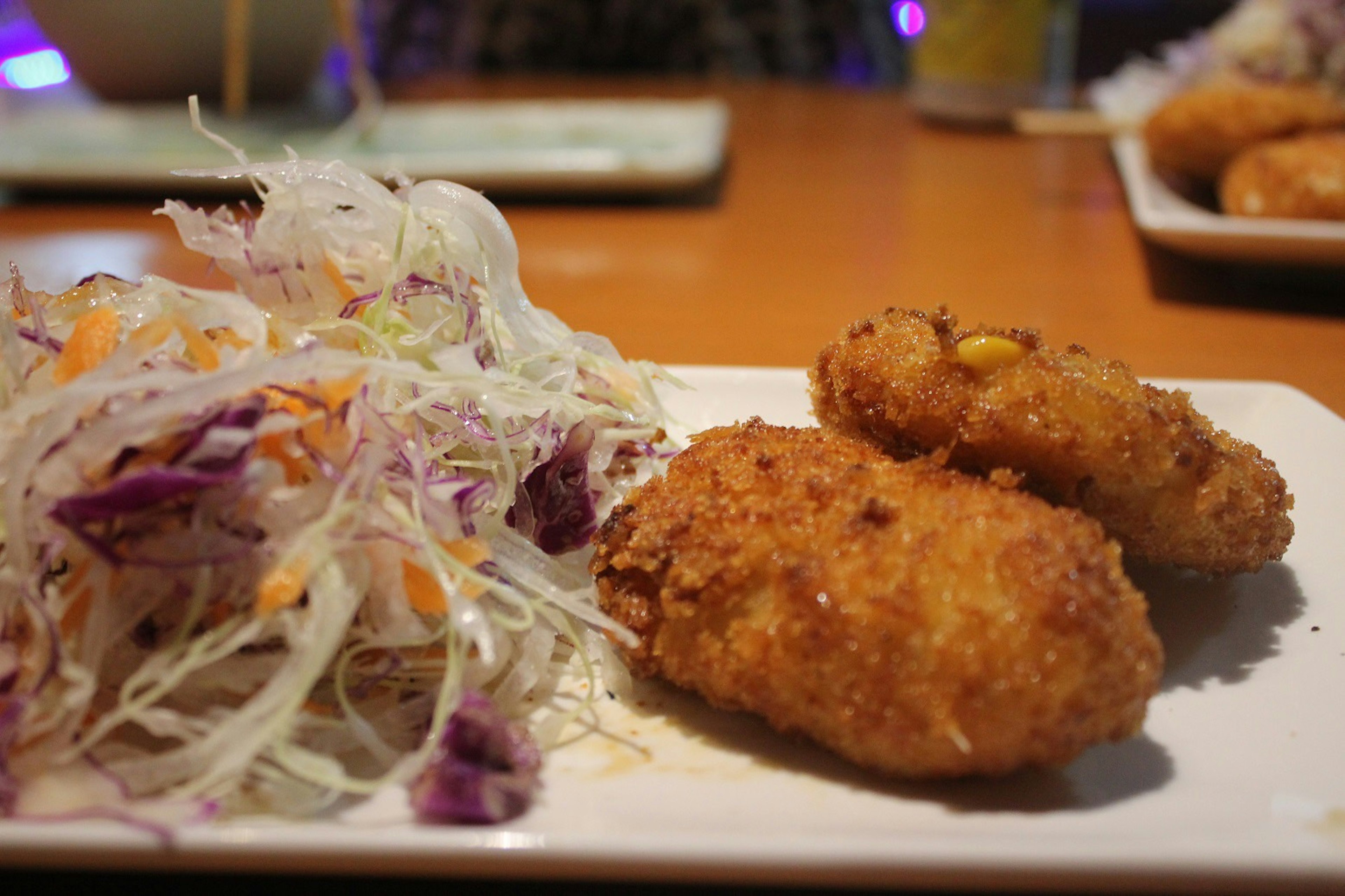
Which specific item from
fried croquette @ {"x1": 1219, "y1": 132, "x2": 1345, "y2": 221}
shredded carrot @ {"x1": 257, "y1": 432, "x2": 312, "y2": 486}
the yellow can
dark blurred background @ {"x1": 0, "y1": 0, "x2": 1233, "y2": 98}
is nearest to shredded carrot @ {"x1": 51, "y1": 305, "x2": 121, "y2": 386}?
shredded carrot @ {"x1": 257, "y1": 432, "x2": 312, "y2": 486}

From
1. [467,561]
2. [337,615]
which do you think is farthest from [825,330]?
[337,615]

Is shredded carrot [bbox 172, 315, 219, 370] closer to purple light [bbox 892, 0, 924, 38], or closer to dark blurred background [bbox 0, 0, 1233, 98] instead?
dark blurred background [bbox 0, 0, 1233, 98]

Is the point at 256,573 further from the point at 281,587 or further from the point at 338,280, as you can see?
the point at 338,280

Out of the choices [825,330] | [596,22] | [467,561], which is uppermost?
[596,22]

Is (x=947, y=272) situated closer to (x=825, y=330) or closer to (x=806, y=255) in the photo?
(x=806, y=255)

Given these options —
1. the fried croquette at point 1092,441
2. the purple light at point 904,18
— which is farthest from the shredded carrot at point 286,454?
the purple light at point 904,18

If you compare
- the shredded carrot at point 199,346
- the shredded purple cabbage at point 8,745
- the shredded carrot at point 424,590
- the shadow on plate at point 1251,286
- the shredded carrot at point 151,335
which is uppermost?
the shredded carrot at point 151,335

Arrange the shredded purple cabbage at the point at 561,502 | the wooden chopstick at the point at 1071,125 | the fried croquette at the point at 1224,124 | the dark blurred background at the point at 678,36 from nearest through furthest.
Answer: the shredded purple cabbage at the point at 561,502, the fried croquette at the point at 1224,124, the wooden chopstick at the point at 1071,125, the dark blurred background at the point at 678,36

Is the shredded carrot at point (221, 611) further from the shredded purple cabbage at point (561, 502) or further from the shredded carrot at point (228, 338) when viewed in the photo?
the shredded purple cabbage at point (561, 502)

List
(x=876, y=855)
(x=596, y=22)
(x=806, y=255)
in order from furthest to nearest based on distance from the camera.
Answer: (x=596, y=22)
(x=806, y=255)
(x=876, y=855)
